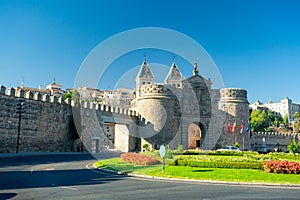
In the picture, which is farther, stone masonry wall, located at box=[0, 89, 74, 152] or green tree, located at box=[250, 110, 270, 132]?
green tree, located at box=[250, 110, 270, 132]

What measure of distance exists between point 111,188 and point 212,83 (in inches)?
1276

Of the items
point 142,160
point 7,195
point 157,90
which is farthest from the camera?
point 157,90

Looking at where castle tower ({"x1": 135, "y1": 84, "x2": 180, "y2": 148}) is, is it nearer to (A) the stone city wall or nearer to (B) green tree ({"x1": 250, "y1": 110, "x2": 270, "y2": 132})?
(A) the stone city wall

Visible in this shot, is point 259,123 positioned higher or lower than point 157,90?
lower

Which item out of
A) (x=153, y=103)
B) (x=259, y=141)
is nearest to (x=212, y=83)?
(x=153, y=103)

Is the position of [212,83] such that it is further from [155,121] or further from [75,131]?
[75,131]

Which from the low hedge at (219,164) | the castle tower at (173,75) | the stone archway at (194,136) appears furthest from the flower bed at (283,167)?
the castle tower at (173,75)

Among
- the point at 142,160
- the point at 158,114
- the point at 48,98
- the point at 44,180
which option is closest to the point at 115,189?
the point at 44,180

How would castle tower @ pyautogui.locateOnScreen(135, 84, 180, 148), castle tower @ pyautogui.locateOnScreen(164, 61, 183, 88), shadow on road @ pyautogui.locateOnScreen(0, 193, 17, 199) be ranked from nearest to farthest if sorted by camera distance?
shadow on road @ pyautogui.locateOnScreen(0, 193, 17, 199) → castle tower @ pyautogui.locateOnScreen(135, 84, 180, 148) → castle tower @ pyautogui.locateOnScreen(164, 61, 183, 88)

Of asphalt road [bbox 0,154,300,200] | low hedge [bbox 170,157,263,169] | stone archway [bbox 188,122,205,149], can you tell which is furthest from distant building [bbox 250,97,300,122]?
asphalt road [bbox 0,154,300,200]

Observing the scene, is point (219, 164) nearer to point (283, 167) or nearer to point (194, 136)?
point (283, 167)

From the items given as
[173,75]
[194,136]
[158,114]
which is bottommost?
[194,136]

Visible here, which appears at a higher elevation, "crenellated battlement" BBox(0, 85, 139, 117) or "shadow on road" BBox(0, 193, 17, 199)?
"crenellated battlement" BBox(0, 85, 139, 117)

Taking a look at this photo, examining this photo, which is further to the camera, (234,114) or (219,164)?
(234,114)
